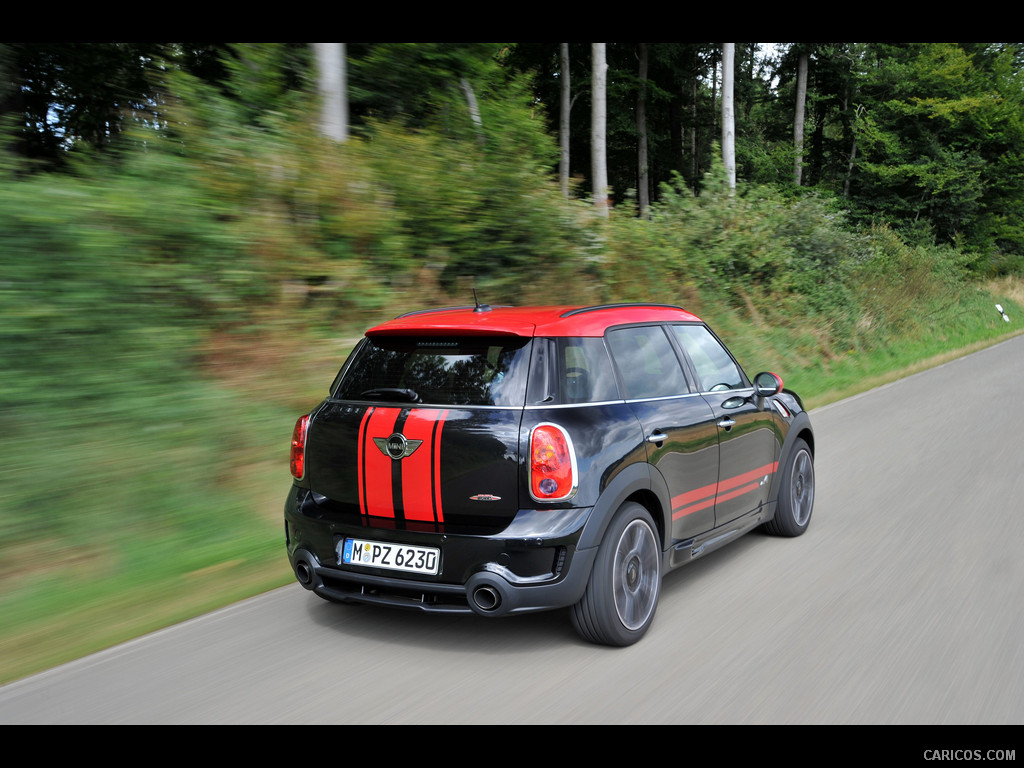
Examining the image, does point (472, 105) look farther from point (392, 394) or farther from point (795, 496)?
point (392, 394)

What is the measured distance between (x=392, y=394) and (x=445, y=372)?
28 cm

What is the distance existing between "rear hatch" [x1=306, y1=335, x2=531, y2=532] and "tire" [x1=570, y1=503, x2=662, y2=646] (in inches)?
20.3

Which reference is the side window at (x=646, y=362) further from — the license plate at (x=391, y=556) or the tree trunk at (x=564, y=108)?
the tree trunk at (x=564, y=108)

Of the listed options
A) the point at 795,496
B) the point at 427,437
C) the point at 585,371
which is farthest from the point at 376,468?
the point at 795,496

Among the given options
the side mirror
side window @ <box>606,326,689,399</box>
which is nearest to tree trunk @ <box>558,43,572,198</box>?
the side mirror

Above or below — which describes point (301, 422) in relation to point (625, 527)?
above

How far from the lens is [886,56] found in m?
40.9

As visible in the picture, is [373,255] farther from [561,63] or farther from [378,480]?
[561,63]

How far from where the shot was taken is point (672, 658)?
3.89m

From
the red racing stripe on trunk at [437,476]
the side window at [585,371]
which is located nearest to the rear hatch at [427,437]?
the red racing stripe on trunk at [437,476]

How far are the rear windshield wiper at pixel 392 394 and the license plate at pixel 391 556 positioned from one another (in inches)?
26.4

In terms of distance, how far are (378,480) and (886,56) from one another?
43964 millimetres

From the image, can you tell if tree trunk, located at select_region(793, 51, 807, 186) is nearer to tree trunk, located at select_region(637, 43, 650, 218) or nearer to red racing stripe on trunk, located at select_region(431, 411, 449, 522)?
tree trunk, located at select_region(637, 43, 650, 218)
